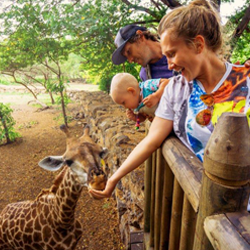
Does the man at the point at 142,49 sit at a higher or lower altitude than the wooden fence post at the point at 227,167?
higher

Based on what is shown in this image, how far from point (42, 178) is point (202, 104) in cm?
502

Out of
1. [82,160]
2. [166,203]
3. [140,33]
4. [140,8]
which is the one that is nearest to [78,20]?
[140,8]

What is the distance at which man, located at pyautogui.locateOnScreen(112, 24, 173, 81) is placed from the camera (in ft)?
7.13

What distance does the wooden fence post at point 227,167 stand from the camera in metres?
0.63

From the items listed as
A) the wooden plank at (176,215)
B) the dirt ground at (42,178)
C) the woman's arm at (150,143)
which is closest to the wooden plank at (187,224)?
the wooden plank at (176,215)

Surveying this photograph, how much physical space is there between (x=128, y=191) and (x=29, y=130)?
672cm

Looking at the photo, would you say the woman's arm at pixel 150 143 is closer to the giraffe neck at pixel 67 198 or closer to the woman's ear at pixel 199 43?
the woman's ear at pixel 199 43

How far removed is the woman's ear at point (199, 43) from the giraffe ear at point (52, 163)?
1.57 metres

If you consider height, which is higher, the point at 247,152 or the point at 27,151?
the point at 247,152

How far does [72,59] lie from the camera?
25.1m

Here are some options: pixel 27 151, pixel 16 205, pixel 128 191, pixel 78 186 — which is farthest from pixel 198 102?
pixel 27 151

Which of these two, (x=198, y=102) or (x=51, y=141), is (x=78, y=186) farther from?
(x=51, y=141)

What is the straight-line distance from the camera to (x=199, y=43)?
1.14 metres

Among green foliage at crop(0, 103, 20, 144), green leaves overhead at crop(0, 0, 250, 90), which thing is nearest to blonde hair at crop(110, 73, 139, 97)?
green leaves overhead at crop(0, 0, 250, 90)
